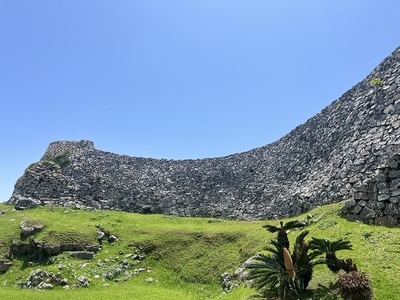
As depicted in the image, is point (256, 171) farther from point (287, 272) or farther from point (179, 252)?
point (287, 272)

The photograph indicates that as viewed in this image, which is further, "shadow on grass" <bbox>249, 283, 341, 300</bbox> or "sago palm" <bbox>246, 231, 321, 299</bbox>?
"sago palm" <bbox>246, 231, 321, 299</bbox>

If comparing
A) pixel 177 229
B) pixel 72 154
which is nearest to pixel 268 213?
pixel 177 229

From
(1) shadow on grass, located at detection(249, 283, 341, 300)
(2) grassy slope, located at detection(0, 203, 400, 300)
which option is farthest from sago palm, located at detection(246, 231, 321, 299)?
(2) grassy slope, located at detection(0, 203, 400, 300)

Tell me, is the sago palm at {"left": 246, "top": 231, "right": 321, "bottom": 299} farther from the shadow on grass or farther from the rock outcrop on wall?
the rock outcrop on wall

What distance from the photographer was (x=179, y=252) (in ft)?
82.6

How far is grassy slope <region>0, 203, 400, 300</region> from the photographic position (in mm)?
14031

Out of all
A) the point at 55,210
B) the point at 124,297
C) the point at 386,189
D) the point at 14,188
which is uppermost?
the point at 14,188

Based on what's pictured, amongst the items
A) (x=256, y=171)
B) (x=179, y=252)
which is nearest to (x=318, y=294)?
(x=179, y=252)

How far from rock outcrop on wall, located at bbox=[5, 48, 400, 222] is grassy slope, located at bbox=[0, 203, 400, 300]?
4282mm

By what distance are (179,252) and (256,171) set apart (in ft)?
68.6

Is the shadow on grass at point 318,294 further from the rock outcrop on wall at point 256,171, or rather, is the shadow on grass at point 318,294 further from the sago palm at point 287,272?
the rock outcrop on wall at point 256,171

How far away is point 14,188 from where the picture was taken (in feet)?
137

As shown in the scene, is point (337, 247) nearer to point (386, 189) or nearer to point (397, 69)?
point (386, 189)

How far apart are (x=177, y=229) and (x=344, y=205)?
14.5 m
